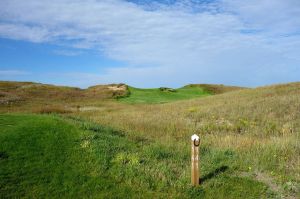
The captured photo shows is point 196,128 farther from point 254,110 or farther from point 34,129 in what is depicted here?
point 34,129

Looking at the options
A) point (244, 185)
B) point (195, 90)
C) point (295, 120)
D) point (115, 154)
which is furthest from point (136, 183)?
point (195, 90)

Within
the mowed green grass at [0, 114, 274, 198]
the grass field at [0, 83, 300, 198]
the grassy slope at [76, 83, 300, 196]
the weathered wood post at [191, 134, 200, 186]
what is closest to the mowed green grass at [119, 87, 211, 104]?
the grassy slope at [76, 83, 300, 196]

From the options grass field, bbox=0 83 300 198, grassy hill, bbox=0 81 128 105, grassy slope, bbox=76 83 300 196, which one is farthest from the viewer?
grassy hill, bbox=0 81 128 105

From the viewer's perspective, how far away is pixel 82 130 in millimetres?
15242

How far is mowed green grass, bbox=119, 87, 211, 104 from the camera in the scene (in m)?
49.9

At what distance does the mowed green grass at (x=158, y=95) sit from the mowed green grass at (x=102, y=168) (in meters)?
34.5

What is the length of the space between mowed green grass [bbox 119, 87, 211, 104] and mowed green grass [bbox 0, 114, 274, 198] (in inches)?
1356

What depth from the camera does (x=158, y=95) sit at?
179 ft

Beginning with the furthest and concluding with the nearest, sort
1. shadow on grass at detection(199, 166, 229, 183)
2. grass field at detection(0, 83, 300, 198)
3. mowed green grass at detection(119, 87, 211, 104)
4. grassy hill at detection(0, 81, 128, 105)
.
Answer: mowed green grass at detection(119, 87, 211, 104) < grassy hill at detection(0, 81, 128, 105) < shadow on grass at detection(199, 166, 229, 183) < grass field at detection(0, 83, 300, 198)

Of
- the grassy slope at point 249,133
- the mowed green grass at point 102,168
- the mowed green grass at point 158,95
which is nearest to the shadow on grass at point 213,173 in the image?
the mowed green grass at point 102,168

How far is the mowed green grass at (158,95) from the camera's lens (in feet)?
164

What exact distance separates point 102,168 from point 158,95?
43.3 m

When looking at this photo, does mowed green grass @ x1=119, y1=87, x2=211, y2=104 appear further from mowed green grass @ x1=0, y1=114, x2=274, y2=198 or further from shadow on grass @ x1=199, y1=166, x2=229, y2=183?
shadow on grass @ x1=199, y1=166, x2=229, y2=183

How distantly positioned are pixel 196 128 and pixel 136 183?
1058 cm
